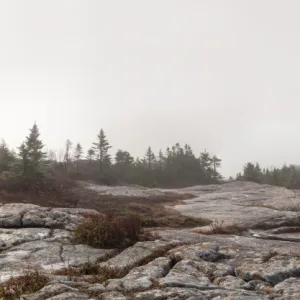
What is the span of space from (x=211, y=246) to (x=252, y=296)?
406 cm

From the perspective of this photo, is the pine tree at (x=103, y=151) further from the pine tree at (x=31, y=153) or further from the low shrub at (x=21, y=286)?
the low shrub at (x=21, y=286)

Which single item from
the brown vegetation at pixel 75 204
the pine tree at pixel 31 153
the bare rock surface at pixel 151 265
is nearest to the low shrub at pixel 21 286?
the bare rock surface at pixel 151 265

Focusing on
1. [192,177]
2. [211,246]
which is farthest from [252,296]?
[192,177]

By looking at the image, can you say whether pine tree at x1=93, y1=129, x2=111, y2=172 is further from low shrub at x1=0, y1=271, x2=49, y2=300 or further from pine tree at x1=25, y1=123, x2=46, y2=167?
low shrub at x1=0, y1=271, x2=49, y2=300

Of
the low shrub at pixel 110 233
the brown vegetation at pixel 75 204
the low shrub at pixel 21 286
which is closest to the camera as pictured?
the low shrub at pixel 21 286

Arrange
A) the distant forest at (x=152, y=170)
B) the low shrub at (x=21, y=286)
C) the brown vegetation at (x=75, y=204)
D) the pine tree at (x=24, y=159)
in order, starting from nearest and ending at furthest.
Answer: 1. the low shrub at (x=21, y=286)
2. the brown vegetation at (x=75, y=204)
3. the pine tree at (x=24, y=159)
4. the distant forest at (x=152, y=170)

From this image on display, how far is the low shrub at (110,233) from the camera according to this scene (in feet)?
37.2

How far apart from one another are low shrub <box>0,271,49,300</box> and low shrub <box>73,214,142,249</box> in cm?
405

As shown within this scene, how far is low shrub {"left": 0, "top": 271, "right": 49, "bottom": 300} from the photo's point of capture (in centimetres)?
630

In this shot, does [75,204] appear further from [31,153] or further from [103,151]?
[103,151]

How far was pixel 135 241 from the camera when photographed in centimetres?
1167

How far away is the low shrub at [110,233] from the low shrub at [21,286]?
4.05 meters

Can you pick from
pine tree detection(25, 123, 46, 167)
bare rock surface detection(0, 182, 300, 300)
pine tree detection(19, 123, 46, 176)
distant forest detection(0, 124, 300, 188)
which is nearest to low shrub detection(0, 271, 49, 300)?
bare rock surface detection(0, 182, 300, 300)

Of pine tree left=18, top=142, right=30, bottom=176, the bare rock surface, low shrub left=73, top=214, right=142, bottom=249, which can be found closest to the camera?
the bare rock surface
